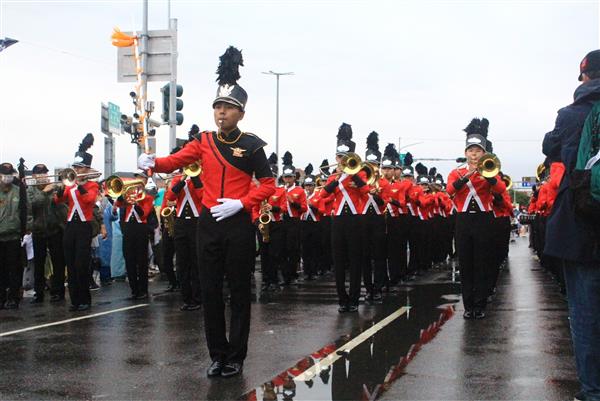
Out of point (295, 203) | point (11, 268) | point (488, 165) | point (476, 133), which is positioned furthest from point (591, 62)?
point (295, 203)

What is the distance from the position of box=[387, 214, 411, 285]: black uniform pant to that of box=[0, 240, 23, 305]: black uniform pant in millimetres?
6448

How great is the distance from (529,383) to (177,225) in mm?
7347

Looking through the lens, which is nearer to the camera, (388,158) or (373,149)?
(373,149)

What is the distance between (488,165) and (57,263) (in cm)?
713

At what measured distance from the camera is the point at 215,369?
683 centimetres

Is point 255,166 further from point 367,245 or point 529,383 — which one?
point 367,245

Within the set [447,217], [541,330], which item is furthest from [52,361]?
[447,217]

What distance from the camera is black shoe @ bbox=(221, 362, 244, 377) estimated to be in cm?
679

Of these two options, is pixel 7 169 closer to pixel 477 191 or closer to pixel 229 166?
pixel 477 191

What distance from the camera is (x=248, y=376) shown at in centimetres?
684

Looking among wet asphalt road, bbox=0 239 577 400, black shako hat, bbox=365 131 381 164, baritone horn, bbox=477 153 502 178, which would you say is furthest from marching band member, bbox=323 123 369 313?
black shako hat, bbox=365 131 381 164

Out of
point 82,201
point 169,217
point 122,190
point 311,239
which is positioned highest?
point 122,190

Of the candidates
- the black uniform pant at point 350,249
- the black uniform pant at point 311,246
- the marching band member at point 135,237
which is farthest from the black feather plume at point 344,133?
the black uniform pant at point 311,246

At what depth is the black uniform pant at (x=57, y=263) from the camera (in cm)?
1367
